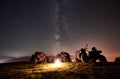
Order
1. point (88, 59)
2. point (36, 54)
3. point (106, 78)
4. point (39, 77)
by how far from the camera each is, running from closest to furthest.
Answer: point (106, 78)
point (39, 77)
point (88, 59)
point (36, 54)

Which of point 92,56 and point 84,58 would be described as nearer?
point 84,58

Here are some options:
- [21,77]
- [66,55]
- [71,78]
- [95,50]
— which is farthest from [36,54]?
[71,78]

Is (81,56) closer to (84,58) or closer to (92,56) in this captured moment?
(84,58)

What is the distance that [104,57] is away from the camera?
31.5m

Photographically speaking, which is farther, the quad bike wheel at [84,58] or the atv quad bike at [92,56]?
the atv quad bike at [92,56]

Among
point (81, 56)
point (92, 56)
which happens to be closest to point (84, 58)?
point (81, 56)

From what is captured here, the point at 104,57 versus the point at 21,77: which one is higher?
the point at 104,57

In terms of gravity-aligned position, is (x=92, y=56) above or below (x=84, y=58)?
above

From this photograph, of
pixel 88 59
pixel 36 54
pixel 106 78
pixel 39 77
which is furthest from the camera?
pixel 36 54

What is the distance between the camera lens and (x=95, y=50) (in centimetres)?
3155

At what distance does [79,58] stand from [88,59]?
218 cm

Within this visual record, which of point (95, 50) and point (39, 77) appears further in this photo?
point (95, 50)

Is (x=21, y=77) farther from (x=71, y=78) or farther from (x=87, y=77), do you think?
(x=87, y=77)

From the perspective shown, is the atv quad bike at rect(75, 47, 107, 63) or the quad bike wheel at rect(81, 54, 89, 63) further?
the atv quad bike at rect(75, 47, 107, 63)
